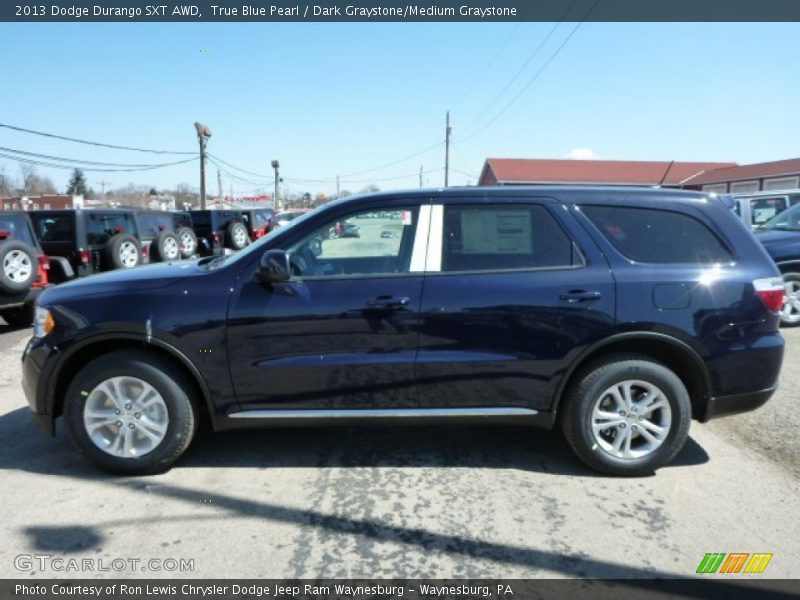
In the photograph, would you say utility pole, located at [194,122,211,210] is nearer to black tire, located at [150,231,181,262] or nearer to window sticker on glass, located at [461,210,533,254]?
black tire, located at [150,231,181,262]

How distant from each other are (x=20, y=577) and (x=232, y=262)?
6.36 feet

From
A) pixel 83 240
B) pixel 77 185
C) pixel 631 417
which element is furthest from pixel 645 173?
pixel 77 185

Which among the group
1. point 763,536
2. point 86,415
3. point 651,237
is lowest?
point 763,536

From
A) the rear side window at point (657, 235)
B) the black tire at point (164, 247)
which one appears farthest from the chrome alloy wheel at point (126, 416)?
the black tire at point (164, 247)

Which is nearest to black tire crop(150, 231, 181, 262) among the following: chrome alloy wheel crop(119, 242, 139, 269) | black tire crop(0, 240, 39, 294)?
chrome alloy wheel crop(119, 242, 139, 269)

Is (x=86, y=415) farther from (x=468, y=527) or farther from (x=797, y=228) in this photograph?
(x=797, y=228)

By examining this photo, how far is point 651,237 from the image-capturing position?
3451 mm

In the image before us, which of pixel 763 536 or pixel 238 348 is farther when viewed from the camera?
pixel 238 348

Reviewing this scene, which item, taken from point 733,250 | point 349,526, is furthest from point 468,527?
point 733,250

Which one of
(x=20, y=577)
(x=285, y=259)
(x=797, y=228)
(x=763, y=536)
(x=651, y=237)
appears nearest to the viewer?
(x=20, y=577)

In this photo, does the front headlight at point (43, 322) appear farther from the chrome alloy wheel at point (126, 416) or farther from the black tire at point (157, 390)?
the chrome alloy wheel at point (126, 416)

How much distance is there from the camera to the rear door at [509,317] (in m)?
3.30

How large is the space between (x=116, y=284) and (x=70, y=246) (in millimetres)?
7502

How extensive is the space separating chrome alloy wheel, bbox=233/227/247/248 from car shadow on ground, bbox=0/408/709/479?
1268 centimetres
